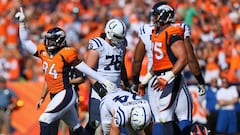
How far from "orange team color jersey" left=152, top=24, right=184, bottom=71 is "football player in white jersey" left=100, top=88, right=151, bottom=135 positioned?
2.66 ft

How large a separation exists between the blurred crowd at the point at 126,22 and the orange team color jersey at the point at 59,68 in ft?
20.4

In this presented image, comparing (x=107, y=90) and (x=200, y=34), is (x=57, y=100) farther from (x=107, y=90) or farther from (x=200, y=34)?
(x=200, y=34)

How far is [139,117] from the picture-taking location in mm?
9336

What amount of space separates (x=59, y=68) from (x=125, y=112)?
1.56 metres

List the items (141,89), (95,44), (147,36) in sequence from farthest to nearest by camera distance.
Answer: (141,89) < (147,36) < (95,44)

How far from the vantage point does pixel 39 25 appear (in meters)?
20.6

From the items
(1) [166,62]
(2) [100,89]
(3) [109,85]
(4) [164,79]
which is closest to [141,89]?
(2) [100,89]

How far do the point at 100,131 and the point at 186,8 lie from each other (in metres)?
9.10

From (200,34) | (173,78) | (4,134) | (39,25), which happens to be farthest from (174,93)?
(39,25)

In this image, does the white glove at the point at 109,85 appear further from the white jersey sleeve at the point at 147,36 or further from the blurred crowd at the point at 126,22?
the blurred crowd at the point at 126,22

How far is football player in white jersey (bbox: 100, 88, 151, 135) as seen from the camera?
933 centimetres

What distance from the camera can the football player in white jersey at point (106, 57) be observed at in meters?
10.6

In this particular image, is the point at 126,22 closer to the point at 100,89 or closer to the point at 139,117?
the point at 100,89

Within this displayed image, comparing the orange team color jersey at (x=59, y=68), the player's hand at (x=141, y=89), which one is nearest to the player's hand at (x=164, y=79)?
the player's hand at (x=141, y=89)
